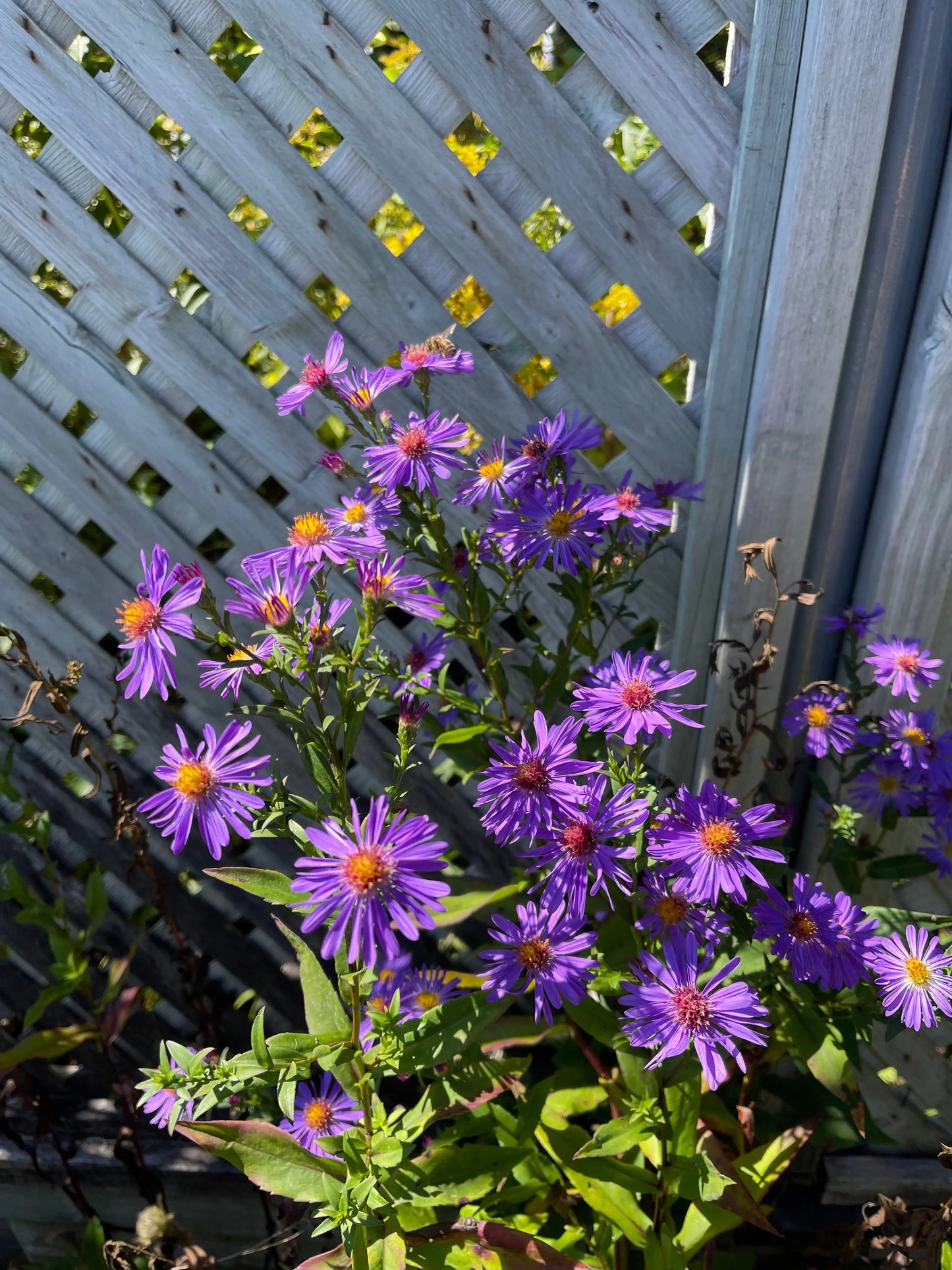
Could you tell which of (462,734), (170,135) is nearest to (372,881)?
(462,734)

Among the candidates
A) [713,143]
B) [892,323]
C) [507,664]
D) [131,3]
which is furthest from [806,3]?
[507,664]

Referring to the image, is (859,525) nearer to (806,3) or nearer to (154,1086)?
(806,3)

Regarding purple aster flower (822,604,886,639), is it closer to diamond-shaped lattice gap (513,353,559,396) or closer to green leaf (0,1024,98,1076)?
diamond-shaped lattice gap (513,353,559,396)

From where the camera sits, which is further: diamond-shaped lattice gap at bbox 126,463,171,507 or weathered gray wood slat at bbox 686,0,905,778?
diamond-shaped lattice gap at bbox 126,463,171,507

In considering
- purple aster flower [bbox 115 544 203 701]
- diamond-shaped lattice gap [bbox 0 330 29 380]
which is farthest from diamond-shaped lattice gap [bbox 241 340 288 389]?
purple aster flower [bbox 115 544 203 701]

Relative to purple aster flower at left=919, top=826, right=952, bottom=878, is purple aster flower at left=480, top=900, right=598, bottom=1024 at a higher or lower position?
lower

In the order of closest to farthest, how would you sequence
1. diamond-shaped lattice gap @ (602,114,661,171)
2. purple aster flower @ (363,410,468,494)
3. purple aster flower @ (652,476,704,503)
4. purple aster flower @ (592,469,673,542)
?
purple aster flower @ (363,410,468,494), purple aster flower @ (592,469,673,542), purple aster flower @ (652,476,704,503), diamond-shaped lattice gap @ (602,114,661,171)
